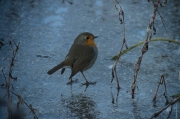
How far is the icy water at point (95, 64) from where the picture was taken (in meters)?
4.52

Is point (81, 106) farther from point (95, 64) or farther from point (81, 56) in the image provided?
point (95, 64)

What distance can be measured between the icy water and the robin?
167mm

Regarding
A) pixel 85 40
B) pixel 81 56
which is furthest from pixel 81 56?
pixel 85 40

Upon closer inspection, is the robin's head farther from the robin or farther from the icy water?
the icy water

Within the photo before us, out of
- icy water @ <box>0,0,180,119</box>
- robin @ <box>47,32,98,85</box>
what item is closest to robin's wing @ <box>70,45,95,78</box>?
robin @ <box>47,32,98,85</box>

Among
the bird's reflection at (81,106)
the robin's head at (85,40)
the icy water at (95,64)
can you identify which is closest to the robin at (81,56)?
the robin's head at (85,40)

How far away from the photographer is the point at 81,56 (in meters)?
5.41

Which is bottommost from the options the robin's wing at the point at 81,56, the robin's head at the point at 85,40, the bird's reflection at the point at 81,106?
the bird's reflection at the point at 81,106

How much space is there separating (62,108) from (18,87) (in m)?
0.70

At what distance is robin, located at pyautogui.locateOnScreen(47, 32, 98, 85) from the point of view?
5.18 metres

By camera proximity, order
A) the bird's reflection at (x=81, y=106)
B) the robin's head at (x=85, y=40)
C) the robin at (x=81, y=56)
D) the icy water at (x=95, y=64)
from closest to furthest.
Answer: the bird's reflection at (x=81, y=106)
the icy water at (x=95, y=64)
the robin at (x=81, y=56)
the robin's head at (x=85, y=40)

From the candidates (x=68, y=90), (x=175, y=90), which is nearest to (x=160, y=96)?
(x=175, y=90)

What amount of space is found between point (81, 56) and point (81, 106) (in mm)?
998

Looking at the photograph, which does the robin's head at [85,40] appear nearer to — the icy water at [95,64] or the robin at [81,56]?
the robin at [81,56]
